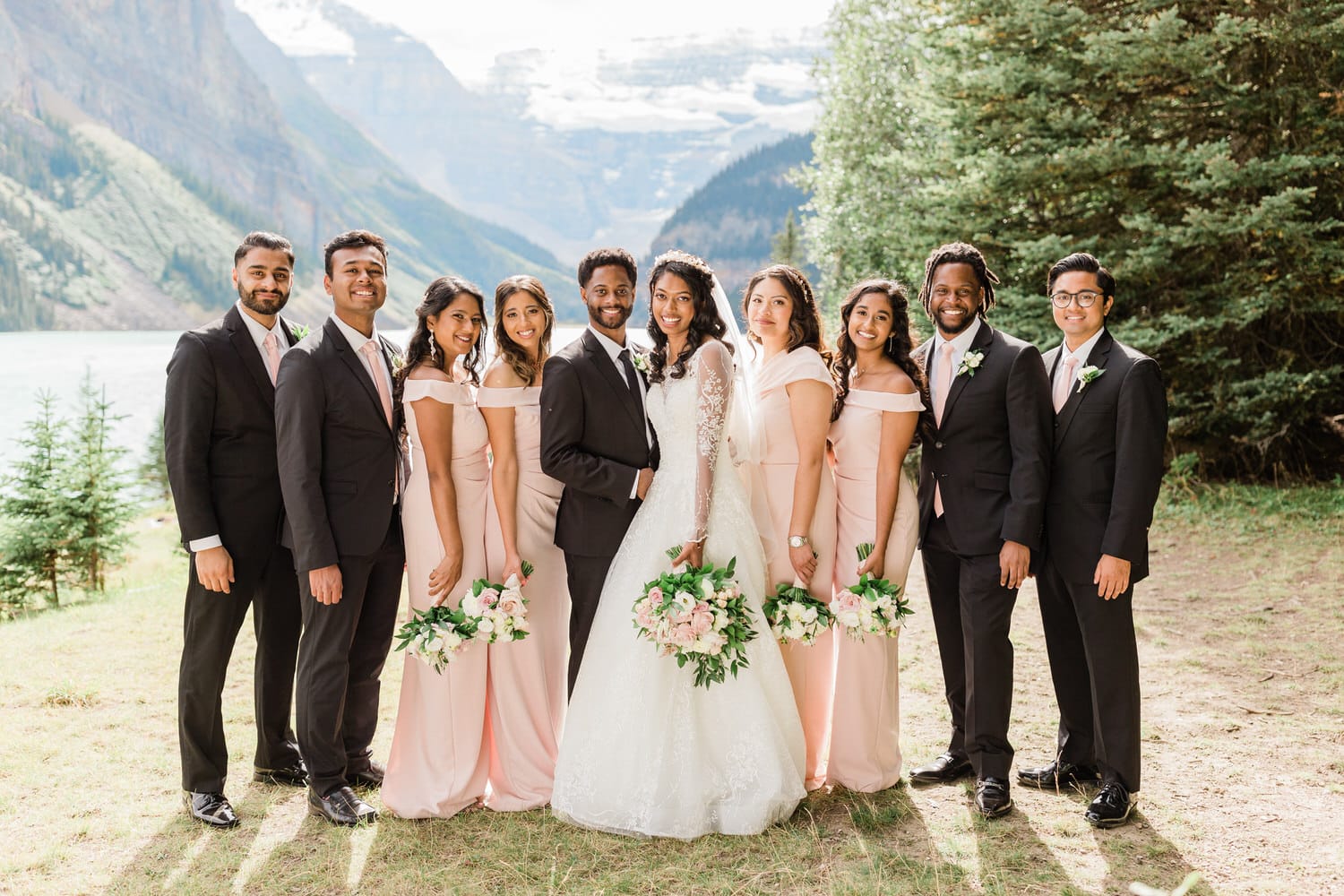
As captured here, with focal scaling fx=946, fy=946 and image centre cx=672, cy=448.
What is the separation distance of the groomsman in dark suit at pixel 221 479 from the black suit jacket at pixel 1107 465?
367 cm

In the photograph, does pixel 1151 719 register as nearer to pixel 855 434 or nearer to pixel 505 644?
pixel 855 434

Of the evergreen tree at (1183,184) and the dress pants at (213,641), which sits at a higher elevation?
the evergreen tree at (1183,184)

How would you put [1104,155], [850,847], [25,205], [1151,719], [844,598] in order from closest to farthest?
[850,847]
[844,598]
[1151,719]
[1104,155]
[25,205]

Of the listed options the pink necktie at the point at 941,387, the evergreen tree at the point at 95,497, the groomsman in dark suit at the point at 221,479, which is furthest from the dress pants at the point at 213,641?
the evergreen tree at the point at 95,497

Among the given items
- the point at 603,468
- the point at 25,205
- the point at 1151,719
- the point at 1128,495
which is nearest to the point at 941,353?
the point at 1128,495

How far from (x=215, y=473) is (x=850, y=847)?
10.9 ft

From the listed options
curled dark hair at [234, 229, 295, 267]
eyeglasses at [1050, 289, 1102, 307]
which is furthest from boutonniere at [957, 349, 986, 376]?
curled dark hair at [234, 229, 295, 267]

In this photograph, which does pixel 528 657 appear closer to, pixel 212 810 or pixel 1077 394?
pixel 212 810

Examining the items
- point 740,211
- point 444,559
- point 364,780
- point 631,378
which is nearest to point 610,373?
point 631,378

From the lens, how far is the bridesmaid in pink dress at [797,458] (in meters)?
4.36

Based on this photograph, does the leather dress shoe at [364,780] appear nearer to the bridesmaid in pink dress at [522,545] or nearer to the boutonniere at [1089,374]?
the bridesmaid in pink dress at [522,545]

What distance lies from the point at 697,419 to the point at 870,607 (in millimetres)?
1141

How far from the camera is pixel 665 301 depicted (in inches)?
168

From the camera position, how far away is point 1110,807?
14.0 feet
